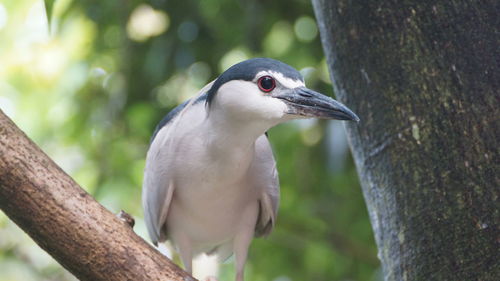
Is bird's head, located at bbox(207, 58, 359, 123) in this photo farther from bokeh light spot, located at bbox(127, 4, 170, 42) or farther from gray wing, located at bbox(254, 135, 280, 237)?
bokeh light spot, located at bbox(127, 4, 170, 42)

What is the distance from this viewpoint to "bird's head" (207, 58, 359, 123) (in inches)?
110

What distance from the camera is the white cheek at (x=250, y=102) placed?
2.80 meters

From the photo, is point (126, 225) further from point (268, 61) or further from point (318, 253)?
point (318, 253)

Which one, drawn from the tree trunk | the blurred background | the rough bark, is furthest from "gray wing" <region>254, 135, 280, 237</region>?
the blurred background

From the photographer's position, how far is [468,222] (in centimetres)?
235

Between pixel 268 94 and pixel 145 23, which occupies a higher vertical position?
pixel 145 23

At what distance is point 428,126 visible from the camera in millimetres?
2457

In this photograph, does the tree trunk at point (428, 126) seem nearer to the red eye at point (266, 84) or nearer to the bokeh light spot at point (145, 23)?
the red eye at point (266, 84)

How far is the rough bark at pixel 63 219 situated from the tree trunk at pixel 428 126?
87 centimetres

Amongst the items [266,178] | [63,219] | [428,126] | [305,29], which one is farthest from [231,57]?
[63,219]

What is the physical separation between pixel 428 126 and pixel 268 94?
67cm

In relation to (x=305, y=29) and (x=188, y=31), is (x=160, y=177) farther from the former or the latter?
(x=305, y=29)

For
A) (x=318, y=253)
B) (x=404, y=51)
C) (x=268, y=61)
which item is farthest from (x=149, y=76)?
(x=404, y=51)

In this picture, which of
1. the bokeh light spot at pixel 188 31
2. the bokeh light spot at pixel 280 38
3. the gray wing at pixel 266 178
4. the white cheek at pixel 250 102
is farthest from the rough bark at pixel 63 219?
the bokeh light spot at pixel 280 38
